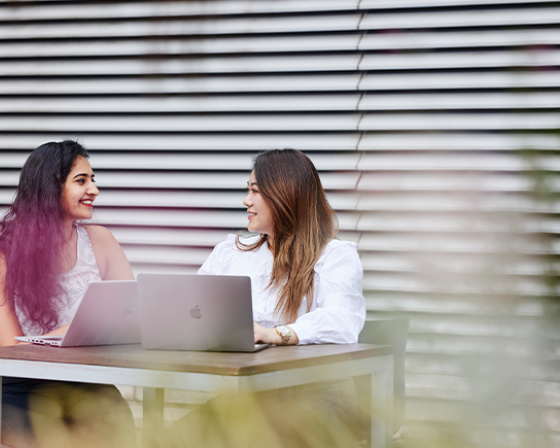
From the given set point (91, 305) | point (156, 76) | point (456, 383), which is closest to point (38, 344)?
point (91, 305)

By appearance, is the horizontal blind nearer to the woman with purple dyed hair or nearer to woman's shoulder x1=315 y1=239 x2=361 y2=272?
woman's shoulder x1=315 y1=239 x2=361 y2=272

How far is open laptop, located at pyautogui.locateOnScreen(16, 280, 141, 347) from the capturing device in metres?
1.77

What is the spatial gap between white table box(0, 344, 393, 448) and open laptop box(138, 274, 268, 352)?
5 cm

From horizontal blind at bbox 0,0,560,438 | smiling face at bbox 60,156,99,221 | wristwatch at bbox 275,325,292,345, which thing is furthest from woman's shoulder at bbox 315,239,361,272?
smiling face at bbox 60,156,99,221

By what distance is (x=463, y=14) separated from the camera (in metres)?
3.09

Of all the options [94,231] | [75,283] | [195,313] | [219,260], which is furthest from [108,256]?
[195,313]

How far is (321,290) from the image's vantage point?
2.52 metres

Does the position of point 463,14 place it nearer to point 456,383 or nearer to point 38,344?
point 38,344

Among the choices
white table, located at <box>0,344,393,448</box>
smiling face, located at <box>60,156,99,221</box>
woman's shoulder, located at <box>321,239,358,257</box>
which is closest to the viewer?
white table, located at <box>0,344,393,448</box>

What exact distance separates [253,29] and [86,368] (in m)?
2.30

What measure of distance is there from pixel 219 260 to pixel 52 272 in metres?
0.71

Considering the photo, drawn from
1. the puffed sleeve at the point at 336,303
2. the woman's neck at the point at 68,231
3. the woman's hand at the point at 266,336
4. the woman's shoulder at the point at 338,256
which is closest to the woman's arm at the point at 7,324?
the woman's neck at the point at 68,231

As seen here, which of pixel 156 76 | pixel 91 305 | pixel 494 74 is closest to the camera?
pixel 156 76

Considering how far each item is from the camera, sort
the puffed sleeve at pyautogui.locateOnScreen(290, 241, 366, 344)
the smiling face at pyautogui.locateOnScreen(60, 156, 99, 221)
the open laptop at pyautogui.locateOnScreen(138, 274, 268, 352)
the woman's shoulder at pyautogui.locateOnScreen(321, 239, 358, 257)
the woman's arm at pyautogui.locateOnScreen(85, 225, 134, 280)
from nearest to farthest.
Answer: the open laptop at pyautogui.locateOnScreen(138, 274, 268, 352), the puffed sleeve at pyautogui.locateOnScreen(290, 241, 366, 344), the woman's shoulder at pyautogui.locateOnScreen(321, 239, 358, 257), the smiling face at pyautogui.locateOnScreen(60, 156, 99, 221), the woman's arm at pyautogui.locateOnScreen(85, 225, 134, 280)
